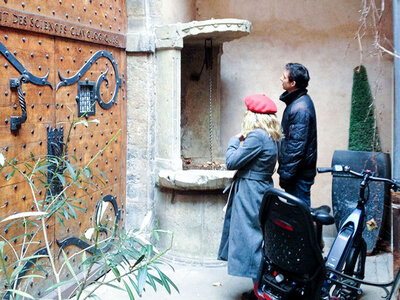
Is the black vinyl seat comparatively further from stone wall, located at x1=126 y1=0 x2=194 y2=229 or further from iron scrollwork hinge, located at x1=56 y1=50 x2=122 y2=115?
stone wall, located at x1=126 y1=0 x2=194 y2=229

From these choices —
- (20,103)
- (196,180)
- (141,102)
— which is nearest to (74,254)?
(20,103)

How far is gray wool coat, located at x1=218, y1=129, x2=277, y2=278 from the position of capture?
139 inches

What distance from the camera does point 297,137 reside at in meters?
3.90

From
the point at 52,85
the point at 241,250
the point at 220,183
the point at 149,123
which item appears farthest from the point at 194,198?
the point at 52,85

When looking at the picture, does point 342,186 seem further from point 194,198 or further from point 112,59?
point 112,59

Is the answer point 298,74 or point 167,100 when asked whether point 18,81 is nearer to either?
point 167,100

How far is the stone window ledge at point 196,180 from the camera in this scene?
14.6 feet

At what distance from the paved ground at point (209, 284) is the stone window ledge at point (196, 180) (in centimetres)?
73

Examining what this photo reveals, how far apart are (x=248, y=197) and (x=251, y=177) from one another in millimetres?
146

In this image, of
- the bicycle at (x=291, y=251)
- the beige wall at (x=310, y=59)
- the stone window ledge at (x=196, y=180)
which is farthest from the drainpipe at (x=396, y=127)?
the beige wall at (x=310, y=59)

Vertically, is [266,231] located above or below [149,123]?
below

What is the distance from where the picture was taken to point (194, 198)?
4.62 m

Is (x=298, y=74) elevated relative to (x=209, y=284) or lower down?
elevated

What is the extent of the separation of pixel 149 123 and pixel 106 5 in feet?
3.71
